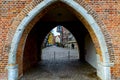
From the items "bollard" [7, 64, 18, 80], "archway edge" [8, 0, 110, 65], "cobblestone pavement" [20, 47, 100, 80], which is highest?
"archway edge" [8, 0, 110, 65]

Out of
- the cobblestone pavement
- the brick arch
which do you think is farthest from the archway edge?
the cobblestone pavement

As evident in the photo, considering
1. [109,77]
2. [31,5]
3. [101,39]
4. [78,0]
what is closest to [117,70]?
[109,77]

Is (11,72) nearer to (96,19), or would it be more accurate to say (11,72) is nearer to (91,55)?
(96,19)

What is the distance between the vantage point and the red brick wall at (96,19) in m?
6.24

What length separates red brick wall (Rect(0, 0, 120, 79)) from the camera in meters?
6.24

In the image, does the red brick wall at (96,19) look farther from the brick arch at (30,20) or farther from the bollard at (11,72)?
the bollard at (11,72)

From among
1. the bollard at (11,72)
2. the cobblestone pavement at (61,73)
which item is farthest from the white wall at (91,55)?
the bollard at (11,72)

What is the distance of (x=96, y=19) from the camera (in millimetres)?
6355

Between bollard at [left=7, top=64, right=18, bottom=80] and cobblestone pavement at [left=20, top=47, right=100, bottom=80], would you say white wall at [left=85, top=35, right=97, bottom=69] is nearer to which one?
cobblestone pavement at [left=20, top=47, right=100, bottom=80]

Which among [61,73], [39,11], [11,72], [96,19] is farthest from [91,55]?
[11,72]

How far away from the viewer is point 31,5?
6.34 metres

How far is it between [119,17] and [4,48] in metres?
4.71

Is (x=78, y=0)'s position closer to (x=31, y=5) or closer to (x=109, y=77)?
(x=31, y=5)

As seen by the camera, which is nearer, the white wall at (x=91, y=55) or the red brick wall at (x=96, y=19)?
the red brick wall at (x=96, y=19)
